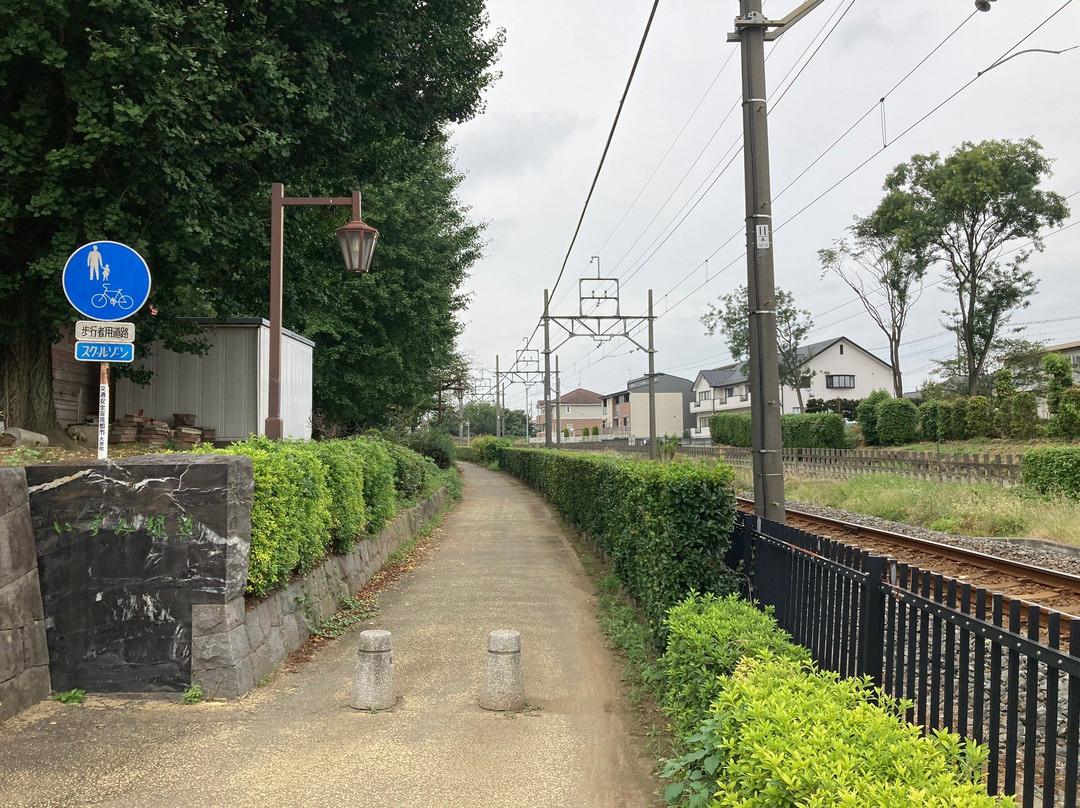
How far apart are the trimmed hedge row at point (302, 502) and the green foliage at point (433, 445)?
2125 cm

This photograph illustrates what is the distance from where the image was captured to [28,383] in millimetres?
10414

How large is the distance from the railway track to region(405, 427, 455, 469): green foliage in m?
21.7

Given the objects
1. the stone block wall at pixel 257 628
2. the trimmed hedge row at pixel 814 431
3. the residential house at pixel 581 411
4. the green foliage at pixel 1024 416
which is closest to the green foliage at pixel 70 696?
the stone block wall at pixel 257 628

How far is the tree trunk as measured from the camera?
1020 centimetres

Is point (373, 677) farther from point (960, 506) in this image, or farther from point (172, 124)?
point (960, 506)

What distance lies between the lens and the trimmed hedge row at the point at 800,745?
7.94 ft

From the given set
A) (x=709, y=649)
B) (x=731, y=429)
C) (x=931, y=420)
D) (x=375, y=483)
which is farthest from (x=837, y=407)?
(x=709, y=649)

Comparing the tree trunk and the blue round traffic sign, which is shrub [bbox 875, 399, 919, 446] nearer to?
the tree trunk

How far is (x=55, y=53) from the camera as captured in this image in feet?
27.3

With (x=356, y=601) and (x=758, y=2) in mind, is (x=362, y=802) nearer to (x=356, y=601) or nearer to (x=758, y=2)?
(x=356, y=601)

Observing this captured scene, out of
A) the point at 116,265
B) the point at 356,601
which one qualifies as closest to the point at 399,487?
the point at 356,601

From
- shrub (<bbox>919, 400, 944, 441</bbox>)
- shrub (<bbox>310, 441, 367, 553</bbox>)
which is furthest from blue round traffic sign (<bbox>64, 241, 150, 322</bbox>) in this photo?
shrub (<bbox>919, 400, 944, 441</bbox>)

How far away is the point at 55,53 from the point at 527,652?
8040 mm

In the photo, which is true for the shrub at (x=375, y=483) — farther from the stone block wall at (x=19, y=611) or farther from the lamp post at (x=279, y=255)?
the stone block wall at (x=19, y=611)
